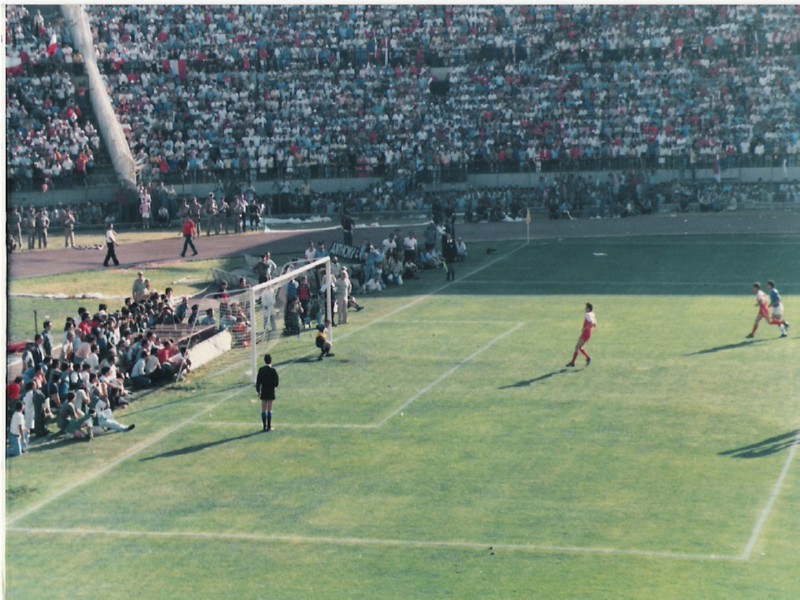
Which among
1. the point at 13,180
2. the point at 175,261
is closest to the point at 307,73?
the point at 13,180

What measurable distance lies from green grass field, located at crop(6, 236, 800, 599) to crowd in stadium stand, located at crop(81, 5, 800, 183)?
28860mm

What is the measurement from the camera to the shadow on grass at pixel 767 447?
26.8 meters

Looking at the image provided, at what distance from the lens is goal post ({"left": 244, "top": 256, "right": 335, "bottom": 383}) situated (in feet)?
127

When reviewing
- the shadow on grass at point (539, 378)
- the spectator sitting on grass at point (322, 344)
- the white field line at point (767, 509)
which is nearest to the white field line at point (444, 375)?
the shadow on grass at point (539, 378)

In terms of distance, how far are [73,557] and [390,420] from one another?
A: 911 centimetres

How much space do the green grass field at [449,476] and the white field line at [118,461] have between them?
0.22 feet

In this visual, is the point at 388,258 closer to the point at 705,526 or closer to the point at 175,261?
the point at 175,261

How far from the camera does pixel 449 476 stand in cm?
2609

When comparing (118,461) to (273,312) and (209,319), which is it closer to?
(209,319)

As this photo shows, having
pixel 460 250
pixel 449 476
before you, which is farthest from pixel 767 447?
pixel 460 250

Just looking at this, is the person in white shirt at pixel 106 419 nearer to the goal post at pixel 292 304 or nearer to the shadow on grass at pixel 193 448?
the shadow on grass at pixel 193 448

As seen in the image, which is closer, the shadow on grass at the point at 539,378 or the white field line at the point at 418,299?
the shadow on grass at the point at 539,378

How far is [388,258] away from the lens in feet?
158

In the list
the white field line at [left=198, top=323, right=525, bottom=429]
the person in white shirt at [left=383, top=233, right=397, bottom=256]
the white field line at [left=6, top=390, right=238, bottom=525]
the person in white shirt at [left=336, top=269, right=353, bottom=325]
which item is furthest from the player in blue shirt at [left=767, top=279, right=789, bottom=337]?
the person in white shirt at [left=383, top=233, right=397, bottom=256]
